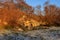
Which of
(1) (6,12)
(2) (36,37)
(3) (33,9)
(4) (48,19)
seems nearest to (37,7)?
(3) (33,9)

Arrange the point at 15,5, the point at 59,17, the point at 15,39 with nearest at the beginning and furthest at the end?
the point at 15,39 → the point at 15,5 → the point at 59,17

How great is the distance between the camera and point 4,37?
18.5 feet

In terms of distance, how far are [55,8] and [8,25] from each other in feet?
6.70

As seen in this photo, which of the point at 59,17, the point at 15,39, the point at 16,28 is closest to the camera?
the point at 15,39

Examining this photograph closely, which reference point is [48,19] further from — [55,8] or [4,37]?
[4,37]

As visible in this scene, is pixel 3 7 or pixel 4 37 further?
pixel 3 7

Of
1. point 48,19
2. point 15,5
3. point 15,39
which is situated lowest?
point 15,39

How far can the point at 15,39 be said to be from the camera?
5574 mm

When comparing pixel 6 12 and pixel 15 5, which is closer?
pixel 6 12

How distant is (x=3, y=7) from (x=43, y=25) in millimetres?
1690

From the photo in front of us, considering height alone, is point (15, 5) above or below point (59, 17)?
above

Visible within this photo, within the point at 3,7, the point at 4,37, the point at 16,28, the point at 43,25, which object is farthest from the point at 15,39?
the point at 43,25

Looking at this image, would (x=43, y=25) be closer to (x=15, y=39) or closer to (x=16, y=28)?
(x=16, y=28)

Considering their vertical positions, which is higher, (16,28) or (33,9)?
(33,9)
